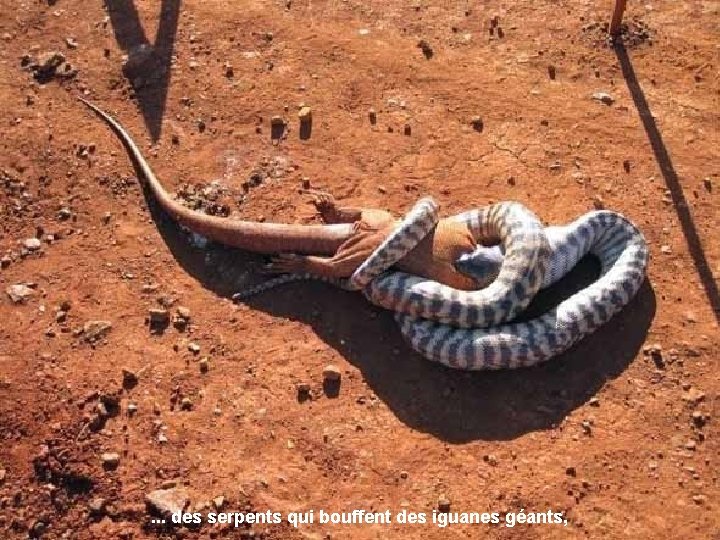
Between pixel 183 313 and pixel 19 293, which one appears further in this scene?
Result: pixel 19 293

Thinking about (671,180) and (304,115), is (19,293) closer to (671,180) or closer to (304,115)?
(304,115)

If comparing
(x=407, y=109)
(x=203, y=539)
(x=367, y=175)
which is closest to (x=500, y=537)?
(x=203, y=539)

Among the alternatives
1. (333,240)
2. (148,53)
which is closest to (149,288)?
(333,240)

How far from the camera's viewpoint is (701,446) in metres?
8.12

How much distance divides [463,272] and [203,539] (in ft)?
11.5

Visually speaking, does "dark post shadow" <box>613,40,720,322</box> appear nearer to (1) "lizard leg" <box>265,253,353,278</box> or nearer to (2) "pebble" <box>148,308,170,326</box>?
(1) "lizard leg" <box>265,253,353,278</box>

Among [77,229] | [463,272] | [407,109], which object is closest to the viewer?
[463,272]

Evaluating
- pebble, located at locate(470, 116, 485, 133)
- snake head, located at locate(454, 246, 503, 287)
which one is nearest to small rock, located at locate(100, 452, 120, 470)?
snake head, located at locate(454, 246, 503, 287)

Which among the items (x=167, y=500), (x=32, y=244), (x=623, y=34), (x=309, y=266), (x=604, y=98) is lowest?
(x=167, y=500)

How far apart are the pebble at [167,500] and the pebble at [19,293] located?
2.70 m

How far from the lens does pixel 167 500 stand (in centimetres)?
789

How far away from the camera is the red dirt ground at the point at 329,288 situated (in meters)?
8.03

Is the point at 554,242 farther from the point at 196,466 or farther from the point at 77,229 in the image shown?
the point at 77,229

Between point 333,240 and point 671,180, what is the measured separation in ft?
12.8
